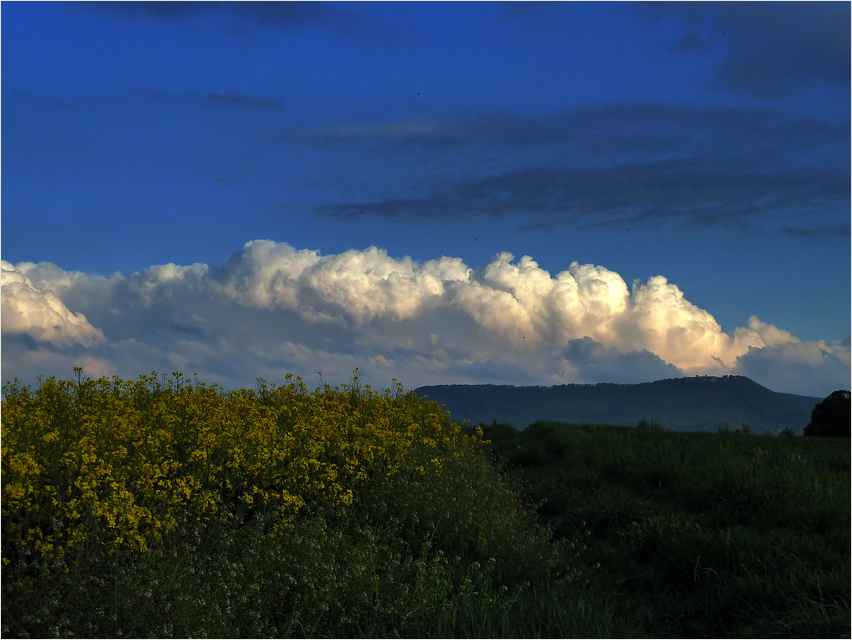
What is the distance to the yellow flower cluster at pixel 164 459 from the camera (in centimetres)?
538

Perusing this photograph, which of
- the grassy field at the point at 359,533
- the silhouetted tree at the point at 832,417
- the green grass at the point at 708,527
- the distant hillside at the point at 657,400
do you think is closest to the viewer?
the grassy field at the point at 359,533

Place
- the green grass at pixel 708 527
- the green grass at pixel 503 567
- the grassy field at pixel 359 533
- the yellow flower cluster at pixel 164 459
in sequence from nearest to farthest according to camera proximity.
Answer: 1. the green grass at pixel 503 567
2. the grassy field at pixel 359 533
3. the yellow flower cluster at pixel 164 459
4. the green grass at pixel 708 527

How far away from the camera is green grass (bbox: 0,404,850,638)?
4.82 m

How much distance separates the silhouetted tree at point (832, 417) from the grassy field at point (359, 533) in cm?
735

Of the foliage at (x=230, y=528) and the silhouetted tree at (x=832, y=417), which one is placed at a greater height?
the silhouetted tree at (x=832, y=417)

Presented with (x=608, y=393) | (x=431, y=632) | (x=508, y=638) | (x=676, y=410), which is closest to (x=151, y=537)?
(x=431, y=632)

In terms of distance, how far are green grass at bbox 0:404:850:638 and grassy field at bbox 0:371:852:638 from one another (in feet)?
0.08

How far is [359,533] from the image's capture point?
6.88 metres

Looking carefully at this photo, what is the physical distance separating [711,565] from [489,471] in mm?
4577

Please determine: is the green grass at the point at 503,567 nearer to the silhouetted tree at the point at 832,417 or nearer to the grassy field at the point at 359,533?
the grassy field at the point at 359,533

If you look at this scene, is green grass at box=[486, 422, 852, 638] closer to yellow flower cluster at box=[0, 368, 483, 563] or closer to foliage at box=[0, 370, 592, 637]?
foliage at box=[0, 370, 592, 637]

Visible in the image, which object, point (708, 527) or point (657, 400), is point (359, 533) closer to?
point (708, 527)

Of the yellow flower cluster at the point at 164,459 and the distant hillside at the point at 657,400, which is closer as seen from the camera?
the yellow flower cluster at the point at 164,459

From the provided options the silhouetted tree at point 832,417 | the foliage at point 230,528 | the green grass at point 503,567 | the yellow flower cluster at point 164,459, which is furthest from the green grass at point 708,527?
the silhouetted tree at point 832,417
